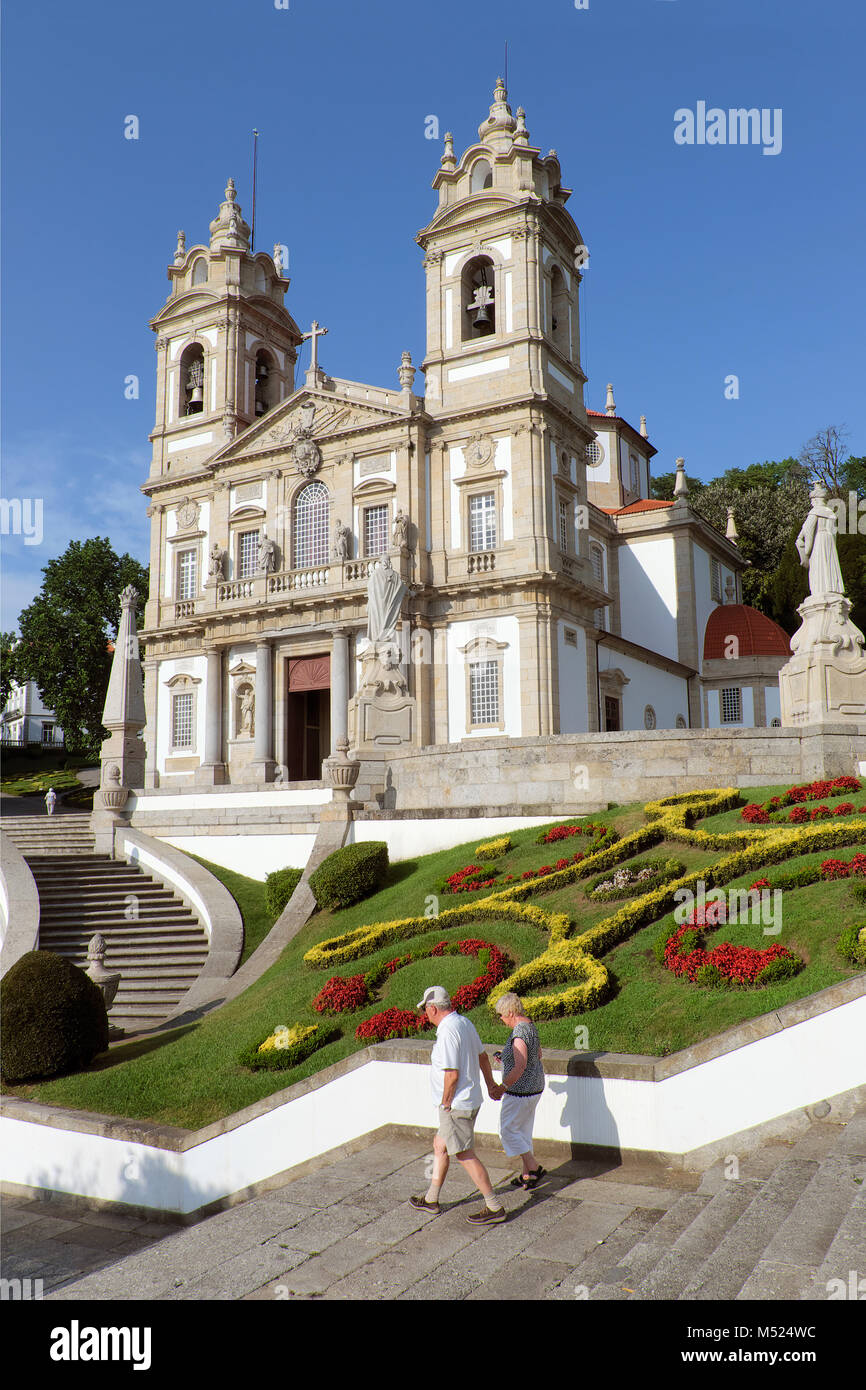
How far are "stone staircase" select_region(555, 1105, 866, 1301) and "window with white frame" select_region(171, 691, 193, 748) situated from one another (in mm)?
31650

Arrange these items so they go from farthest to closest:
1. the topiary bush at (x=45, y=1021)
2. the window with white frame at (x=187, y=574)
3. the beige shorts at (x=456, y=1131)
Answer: the window with white frame at (x=187, y=574), the topiary bush at (x=45, y=1021), the beige shorts at (x=456, y=1131)

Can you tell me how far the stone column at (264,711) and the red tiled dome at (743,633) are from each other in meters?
18.1

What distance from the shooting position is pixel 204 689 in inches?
1420

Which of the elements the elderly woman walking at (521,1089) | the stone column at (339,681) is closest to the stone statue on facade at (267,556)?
the stone column at (339,681)

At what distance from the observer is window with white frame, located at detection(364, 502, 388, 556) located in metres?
33.1

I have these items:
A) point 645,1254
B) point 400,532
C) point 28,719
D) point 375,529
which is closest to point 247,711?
point 375,529

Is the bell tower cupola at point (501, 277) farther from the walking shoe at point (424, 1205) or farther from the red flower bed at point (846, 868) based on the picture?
the walking shoe at point (424, 1205)

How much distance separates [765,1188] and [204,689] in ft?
103

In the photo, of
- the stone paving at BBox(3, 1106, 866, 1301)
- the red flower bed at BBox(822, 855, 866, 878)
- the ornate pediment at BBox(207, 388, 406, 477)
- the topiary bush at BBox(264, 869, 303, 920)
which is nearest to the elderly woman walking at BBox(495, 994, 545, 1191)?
the stone paving at BBox(3, 1106, 866, 1301)

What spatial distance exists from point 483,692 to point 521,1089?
79.0ft

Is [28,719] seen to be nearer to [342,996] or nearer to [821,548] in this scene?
[821,548]

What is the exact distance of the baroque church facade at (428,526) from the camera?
103 feet
